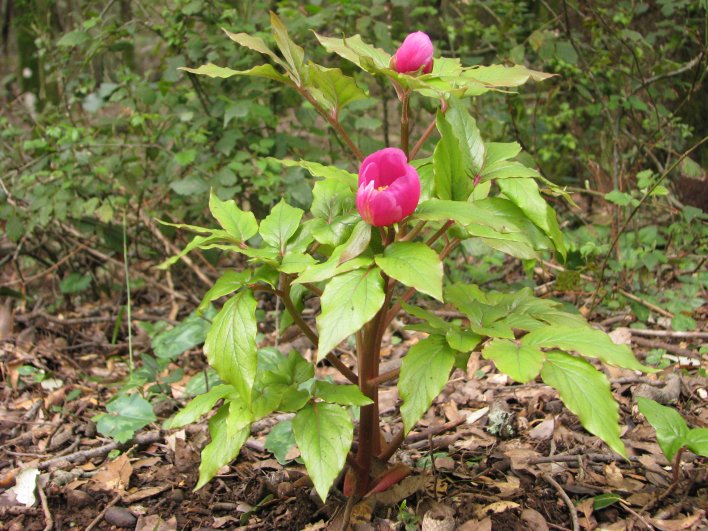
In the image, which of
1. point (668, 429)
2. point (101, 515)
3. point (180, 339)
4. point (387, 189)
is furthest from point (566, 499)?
point (180, 339)

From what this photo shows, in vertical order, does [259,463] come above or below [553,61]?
below

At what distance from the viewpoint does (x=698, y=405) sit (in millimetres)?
2141

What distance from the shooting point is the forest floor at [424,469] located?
5.42 ft

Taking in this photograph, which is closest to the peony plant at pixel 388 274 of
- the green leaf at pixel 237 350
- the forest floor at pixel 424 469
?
the green leaf at pixel 237 350

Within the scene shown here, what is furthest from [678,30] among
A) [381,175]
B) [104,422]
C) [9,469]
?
[9,469]

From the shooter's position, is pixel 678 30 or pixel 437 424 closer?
pixel 437 424

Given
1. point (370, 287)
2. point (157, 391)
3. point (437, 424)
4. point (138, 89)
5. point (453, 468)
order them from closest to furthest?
point (370, 287) → point (453, 468) → point (437, 424) → point (157, 391) → point (138, 89)

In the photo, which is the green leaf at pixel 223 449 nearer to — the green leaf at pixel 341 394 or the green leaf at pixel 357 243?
the green leaf at pixel 341 394

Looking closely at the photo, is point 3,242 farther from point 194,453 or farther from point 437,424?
point 437,424

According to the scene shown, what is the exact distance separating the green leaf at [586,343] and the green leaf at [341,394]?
14.6 inches

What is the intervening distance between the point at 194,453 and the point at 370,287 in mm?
1228

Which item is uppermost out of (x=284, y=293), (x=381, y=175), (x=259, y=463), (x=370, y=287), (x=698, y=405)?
(x=381, y=175)

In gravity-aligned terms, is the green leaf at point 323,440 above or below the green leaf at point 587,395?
below

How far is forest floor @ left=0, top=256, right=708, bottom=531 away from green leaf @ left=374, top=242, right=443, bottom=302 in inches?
13.4
